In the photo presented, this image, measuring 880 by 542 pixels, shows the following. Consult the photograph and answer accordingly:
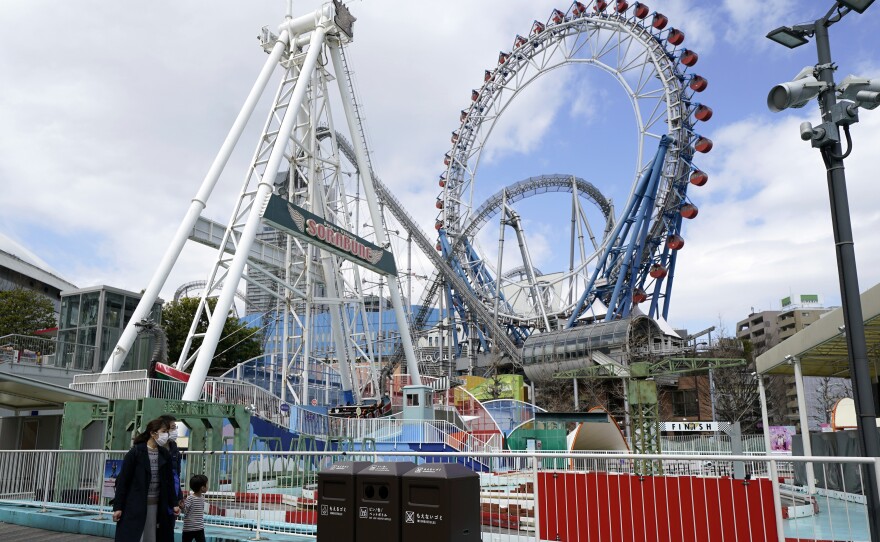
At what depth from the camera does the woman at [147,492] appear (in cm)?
690

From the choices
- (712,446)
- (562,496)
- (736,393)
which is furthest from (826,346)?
(736,393)

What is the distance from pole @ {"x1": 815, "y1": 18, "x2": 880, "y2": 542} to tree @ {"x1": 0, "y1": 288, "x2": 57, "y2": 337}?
44403mm

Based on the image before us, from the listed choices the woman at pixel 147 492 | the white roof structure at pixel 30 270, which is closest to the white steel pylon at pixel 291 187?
the woman at pixel 147 492

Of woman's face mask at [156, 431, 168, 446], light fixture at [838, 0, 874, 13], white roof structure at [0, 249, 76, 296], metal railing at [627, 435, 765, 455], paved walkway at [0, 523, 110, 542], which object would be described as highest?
white roof structure at [0, 249, 76, 296]

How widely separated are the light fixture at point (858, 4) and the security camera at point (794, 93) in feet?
2.17

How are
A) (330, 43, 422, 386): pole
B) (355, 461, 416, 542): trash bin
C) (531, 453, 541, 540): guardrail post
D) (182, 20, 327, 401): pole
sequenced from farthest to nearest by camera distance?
1. (330, 43, 422, 386): pole
2. (182, 20, 327, 401): pole
3. (531, 453, 541, 540): guardrail post
4. (355, 461, 416, 542): trash bin

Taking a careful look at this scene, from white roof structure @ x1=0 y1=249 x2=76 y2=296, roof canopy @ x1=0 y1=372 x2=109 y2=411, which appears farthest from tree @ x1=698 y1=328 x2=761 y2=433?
white roof structure @ x1=0 y1=249 x2=76 y2=296

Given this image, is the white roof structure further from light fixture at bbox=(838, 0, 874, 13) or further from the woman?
light fixture at bbox=(838, 0, 874, 13)

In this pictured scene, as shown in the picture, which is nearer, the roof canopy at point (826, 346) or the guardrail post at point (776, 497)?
the guardrail post at point (776, 497)

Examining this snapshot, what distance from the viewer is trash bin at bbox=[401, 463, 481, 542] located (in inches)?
212

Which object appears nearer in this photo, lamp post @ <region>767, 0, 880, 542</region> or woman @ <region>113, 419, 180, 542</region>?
lamp post @ <region>767, 0, 880, 542</region>

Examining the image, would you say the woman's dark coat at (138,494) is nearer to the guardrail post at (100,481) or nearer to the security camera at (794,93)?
the guardrail post at (100,481)

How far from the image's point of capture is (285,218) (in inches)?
901

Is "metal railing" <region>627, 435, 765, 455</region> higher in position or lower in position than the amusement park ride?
lower
